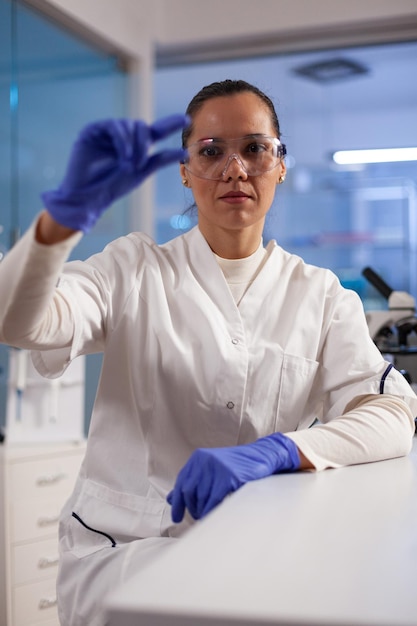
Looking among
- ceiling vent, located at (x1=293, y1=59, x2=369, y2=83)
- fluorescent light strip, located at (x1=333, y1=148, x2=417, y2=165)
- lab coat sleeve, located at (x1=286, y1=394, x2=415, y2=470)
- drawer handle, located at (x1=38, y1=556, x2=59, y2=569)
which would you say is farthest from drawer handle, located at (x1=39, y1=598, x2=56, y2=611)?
ceiling vent, located at (x1=293, y1=59, x2=369, y2=83)

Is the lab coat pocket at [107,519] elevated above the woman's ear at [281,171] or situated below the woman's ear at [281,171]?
below

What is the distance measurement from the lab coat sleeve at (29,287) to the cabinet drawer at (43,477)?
154cm

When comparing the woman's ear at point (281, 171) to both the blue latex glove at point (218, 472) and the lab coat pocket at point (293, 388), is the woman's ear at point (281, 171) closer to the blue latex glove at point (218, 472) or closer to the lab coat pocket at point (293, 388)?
the lab coat pocket at point (293, 388)

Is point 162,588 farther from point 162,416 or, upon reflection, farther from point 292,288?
point 292,288

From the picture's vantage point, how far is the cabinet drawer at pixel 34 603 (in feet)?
8.64

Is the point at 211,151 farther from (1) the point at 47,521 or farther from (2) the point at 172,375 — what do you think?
(1) the point at 47,521

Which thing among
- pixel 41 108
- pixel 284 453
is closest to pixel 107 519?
pixel 284 453

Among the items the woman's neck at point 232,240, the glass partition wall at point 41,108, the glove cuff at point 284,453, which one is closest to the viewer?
the glove cuff at point 284,453

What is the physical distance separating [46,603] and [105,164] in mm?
2048

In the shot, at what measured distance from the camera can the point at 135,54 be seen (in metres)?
4.26

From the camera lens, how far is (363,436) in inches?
52.6

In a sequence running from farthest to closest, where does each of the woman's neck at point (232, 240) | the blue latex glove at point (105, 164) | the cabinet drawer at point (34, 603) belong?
the cabinet drawer at point (34, 603) → the woman's neck at point (232, 240) → the blue latex glove at point (105, 164)

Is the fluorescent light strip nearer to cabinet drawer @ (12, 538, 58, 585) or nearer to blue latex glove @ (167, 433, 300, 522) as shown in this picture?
cabinet drawer @ (12, 538, 58, 585)

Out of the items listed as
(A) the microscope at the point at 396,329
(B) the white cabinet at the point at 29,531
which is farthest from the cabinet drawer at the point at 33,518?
(A) the microscope at the point at 396,329
